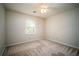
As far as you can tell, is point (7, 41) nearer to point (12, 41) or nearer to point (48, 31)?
point (12, 41)

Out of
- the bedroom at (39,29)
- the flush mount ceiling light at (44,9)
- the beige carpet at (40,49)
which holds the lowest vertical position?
the beige carpet at (40,49)

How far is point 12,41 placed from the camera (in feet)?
4.42

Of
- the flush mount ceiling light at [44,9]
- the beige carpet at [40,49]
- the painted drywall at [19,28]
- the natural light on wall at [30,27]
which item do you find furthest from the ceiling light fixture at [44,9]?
the beige carpet at [40,49]

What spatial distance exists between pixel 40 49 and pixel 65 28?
30.0 inches

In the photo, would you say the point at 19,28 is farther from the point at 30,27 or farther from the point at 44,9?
the point at 44,9

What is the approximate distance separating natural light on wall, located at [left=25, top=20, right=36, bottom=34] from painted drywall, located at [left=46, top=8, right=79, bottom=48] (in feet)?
1.11

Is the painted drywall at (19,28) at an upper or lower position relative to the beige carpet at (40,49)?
upper

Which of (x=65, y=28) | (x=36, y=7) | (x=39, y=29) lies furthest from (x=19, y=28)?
(x=65, y=28)

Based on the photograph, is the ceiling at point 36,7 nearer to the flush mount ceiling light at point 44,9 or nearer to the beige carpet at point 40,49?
the flush mount ceiling light at point 44,9

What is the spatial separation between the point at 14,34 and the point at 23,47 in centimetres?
36

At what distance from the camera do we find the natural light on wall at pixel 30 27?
4.61 feet

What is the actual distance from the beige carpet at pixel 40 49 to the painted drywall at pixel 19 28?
12 cm

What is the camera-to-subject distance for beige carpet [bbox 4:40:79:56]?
4.38 ft

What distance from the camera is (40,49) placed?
143 centimetres
